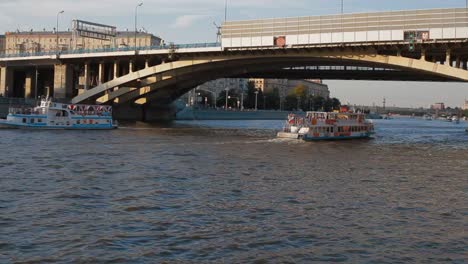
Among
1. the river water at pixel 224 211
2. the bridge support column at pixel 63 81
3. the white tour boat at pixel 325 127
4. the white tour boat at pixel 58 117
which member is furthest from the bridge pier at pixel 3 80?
the river water at pixel 224 211

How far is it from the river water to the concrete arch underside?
73.9 ft

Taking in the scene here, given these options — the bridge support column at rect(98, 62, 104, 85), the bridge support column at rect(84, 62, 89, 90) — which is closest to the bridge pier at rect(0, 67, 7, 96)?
the bridge support column at rect(84, 62, 89, 90)

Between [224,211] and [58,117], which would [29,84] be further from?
[224,211]

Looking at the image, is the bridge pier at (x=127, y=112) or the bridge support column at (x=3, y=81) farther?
the bridge support column at (x=3, y=81)

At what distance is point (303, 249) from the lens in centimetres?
1331

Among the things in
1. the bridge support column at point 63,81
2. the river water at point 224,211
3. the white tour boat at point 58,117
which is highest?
the bridge support column at point 63,81

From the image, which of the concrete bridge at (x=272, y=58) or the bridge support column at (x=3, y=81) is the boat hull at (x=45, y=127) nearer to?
the concrete bridge at (x=272, y=58)

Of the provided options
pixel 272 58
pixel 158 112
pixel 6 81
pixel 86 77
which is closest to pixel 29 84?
pixel 6 81

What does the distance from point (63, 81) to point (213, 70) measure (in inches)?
814

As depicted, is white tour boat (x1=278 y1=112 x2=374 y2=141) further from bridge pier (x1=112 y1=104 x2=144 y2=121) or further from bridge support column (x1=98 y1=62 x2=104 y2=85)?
bridge pier (x1=112 y1=104 x2=144 y2=121)

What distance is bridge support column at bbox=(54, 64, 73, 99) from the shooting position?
78562 mm

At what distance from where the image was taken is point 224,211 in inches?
677

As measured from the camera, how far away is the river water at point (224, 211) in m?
13.0

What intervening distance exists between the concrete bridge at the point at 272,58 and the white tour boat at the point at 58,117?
29.4 ft
